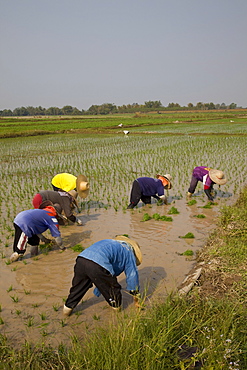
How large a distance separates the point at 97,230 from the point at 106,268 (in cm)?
288

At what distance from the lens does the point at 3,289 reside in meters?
3.82

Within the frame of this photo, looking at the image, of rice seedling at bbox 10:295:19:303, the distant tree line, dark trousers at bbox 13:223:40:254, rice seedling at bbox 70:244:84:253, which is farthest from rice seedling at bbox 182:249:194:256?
the distant tree line

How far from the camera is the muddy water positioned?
10.2 ft

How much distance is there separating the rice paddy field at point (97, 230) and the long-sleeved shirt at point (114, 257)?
0.69ft

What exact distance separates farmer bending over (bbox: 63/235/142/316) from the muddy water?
228 mm

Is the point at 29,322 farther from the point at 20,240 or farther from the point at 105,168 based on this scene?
the point at 105,168

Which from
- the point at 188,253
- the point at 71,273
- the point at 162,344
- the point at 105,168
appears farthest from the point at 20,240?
the point at 105,168

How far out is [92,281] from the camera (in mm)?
2980

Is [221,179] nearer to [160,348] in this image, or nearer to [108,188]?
[108,188]

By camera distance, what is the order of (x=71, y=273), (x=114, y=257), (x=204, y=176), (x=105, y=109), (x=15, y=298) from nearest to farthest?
(x=114, y=257) → (x=15, y=298) → (x=71, y=273) → (x=204, y=176) → (x=105, y=109)

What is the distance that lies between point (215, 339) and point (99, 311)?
158 cm

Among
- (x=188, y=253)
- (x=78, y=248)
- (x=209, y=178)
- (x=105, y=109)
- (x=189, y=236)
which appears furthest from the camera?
(x=105, y=109)

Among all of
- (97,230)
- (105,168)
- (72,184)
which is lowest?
(97,230)

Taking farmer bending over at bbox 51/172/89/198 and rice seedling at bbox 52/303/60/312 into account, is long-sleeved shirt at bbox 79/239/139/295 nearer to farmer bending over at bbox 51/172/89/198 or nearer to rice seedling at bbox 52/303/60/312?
rice seedling at bbox 52/303/60/312
